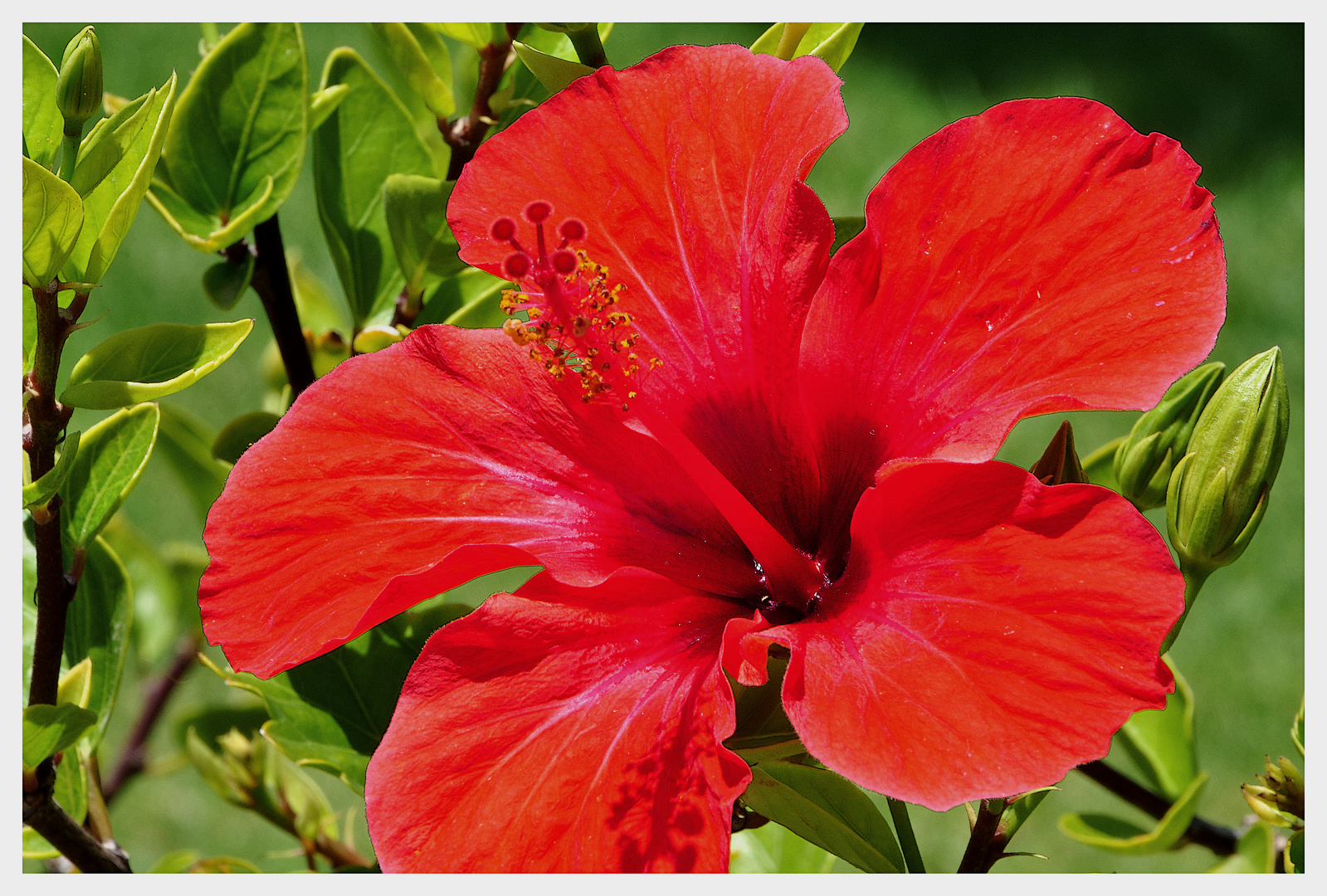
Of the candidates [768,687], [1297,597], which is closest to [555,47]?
[768,687]

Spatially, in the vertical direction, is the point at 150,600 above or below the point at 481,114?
below

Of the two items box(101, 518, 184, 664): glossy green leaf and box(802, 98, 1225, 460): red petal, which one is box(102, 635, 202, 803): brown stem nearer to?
box(101, 518, 184, 664): glossy green leaf

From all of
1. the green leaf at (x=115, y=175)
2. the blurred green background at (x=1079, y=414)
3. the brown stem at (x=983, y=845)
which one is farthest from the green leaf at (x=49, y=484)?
the blurred green background at (x=1079, y=414)

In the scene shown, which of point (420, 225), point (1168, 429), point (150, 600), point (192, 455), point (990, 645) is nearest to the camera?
point (990, 645)

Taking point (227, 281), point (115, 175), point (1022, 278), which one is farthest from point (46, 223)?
point (1022, 278)

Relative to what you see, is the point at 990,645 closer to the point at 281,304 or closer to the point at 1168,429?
the point at 1168,429

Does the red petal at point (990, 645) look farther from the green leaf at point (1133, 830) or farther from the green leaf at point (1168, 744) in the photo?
the green leaf at point (1168, 744)
